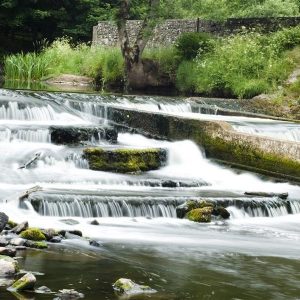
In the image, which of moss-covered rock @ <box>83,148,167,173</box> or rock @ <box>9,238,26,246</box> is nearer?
rock @ <box>9,238,26,246</box>

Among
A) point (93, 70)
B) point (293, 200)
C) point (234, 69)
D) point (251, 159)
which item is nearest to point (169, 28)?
point (93, 70)

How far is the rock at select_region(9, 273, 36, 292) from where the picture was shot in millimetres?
7367

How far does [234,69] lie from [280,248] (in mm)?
16342

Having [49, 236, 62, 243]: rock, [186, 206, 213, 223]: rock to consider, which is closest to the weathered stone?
[186, 206, 213, 223]: rock

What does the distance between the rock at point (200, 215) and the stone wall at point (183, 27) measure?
18.1m

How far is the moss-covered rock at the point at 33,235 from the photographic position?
9.52 metres

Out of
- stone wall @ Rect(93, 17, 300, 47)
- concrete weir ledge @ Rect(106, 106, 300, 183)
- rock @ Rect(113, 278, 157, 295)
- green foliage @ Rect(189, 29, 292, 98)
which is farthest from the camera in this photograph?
stone wall @ Rect(93, 17, 300, 47)

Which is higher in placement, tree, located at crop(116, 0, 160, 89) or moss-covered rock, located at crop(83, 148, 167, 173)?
tree, located at crop(116, 0, 160, 89)

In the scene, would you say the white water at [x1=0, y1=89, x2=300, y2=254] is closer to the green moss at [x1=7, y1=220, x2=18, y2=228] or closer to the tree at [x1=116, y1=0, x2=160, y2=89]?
the green moss at [x1=7, y1=220, x2=18, y2=228]

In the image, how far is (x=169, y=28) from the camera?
32719 millimetres

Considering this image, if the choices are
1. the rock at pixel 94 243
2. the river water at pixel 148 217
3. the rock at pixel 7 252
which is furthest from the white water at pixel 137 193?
the rock at pixel 7 252

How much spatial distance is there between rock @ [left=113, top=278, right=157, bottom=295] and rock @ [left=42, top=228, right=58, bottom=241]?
211cm

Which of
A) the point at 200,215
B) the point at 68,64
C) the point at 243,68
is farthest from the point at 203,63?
the point at 200,215

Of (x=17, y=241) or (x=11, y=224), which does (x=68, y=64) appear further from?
(x=17, y=241)
